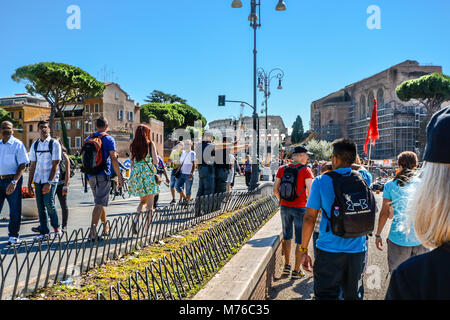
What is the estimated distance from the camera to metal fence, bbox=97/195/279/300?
272cm

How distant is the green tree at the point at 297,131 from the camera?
331 feet

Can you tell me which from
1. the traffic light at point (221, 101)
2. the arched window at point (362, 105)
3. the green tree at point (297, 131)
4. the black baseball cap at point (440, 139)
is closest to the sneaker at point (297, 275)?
the black baseball cap at point (440, 139)

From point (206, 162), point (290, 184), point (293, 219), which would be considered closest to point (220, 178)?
point (206, 162)

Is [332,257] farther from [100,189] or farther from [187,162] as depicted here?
[187,162]

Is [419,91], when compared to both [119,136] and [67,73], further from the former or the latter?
[67,73]

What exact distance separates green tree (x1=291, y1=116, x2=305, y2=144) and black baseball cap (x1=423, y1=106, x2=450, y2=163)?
10118 centimetres

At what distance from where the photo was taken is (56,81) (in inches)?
1933

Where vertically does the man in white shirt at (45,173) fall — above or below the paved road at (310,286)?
above

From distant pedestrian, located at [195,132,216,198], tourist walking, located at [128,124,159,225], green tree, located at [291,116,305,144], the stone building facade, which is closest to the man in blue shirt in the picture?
tourist walking, located at [128,124,159,225]

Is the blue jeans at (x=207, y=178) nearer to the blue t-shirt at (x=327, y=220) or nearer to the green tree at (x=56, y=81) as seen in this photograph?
the blue t-shirt at (x=327, y=220)

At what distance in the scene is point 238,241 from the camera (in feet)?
16.7

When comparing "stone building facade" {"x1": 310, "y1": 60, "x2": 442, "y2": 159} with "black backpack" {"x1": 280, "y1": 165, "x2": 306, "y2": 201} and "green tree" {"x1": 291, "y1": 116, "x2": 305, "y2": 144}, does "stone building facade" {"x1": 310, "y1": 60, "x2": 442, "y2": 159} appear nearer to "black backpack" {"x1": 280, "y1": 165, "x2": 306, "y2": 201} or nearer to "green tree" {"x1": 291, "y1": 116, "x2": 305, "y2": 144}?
"green tree" {"x1": 291, "y1": 116, "x2": 305, "y2": 144}

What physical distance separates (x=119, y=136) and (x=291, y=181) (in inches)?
1928

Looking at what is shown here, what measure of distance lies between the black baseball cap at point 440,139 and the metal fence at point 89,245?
99.1 inches
